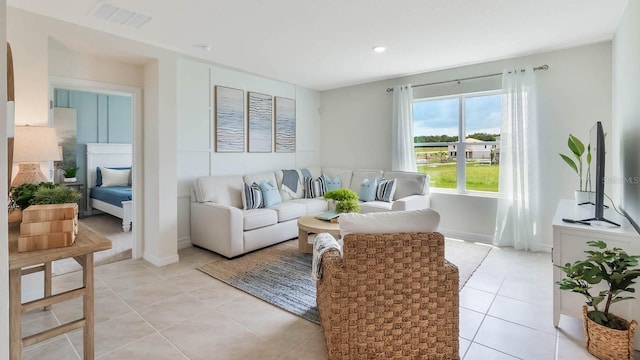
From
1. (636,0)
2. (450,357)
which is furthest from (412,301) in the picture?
(636,0)

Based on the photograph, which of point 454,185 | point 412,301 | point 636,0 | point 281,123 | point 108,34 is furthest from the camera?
point 281,123

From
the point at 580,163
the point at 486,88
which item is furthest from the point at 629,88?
the point at 486,88

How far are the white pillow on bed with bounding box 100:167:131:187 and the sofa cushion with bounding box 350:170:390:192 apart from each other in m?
4.20

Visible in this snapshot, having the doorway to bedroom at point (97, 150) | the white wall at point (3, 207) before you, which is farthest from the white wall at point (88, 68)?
the white wall at point (3, 207)

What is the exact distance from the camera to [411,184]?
4531 millimetres

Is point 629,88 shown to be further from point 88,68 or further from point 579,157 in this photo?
point 88,68

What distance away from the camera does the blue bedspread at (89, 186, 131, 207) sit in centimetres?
502

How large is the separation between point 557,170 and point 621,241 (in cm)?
204

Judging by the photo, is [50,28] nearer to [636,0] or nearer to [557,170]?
[636,0]

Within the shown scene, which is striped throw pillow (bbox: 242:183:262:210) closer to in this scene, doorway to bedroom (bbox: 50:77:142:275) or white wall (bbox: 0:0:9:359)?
doorway to bedroom (bbox: 50:77:142:275)

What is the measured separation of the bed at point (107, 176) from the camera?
5320 mm

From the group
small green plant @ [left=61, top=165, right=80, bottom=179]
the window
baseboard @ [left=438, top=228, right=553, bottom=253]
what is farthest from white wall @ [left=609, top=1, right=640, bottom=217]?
small green plant @ [left=61, top=165, right=80, bottom=179]

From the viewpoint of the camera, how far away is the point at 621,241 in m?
1.94

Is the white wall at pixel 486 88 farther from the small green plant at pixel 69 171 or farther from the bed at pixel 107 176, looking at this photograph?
the small green plant at pixel 69 171
